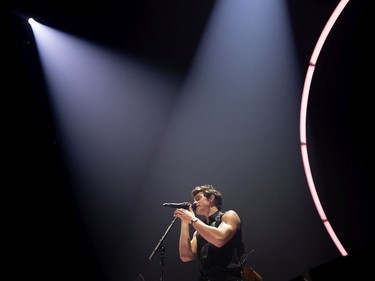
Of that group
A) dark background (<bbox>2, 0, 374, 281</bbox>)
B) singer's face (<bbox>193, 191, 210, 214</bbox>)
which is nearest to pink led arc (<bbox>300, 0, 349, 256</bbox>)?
dark background (<bbox>2, 0, 374, 281</bbox>)

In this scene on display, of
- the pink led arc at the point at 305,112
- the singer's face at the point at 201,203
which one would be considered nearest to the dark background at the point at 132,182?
the pink led arc at the point at 305,112

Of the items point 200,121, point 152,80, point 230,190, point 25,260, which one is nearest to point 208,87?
point 200,121

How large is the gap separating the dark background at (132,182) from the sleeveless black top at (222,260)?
1.15 m

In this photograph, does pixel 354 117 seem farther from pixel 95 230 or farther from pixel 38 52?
pixel 38 52

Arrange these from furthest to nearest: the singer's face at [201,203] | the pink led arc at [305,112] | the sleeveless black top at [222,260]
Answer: the singer's face at [201,203], the sleeveless black top at [222,260], the pink led arc at [305,112]

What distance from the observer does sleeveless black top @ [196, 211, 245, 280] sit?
147 inches

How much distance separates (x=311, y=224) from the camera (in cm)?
477

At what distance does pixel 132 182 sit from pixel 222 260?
2.37 m

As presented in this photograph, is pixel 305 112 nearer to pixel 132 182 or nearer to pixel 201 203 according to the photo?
pixel 201 203

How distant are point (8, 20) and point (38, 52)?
0.92 m

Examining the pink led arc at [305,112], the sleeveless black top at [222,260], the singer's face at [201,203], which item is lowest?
the sleeveless black top at [222,260]

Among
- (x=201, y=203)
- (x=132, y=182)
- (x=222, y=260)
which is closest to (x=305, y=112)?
(x=201, y=203)

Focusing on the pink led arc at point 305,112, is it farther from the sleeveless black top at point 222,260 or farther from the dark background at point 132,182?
the sleeveless black top at point 222,260

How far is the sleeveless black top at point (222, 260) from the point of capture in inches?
147
